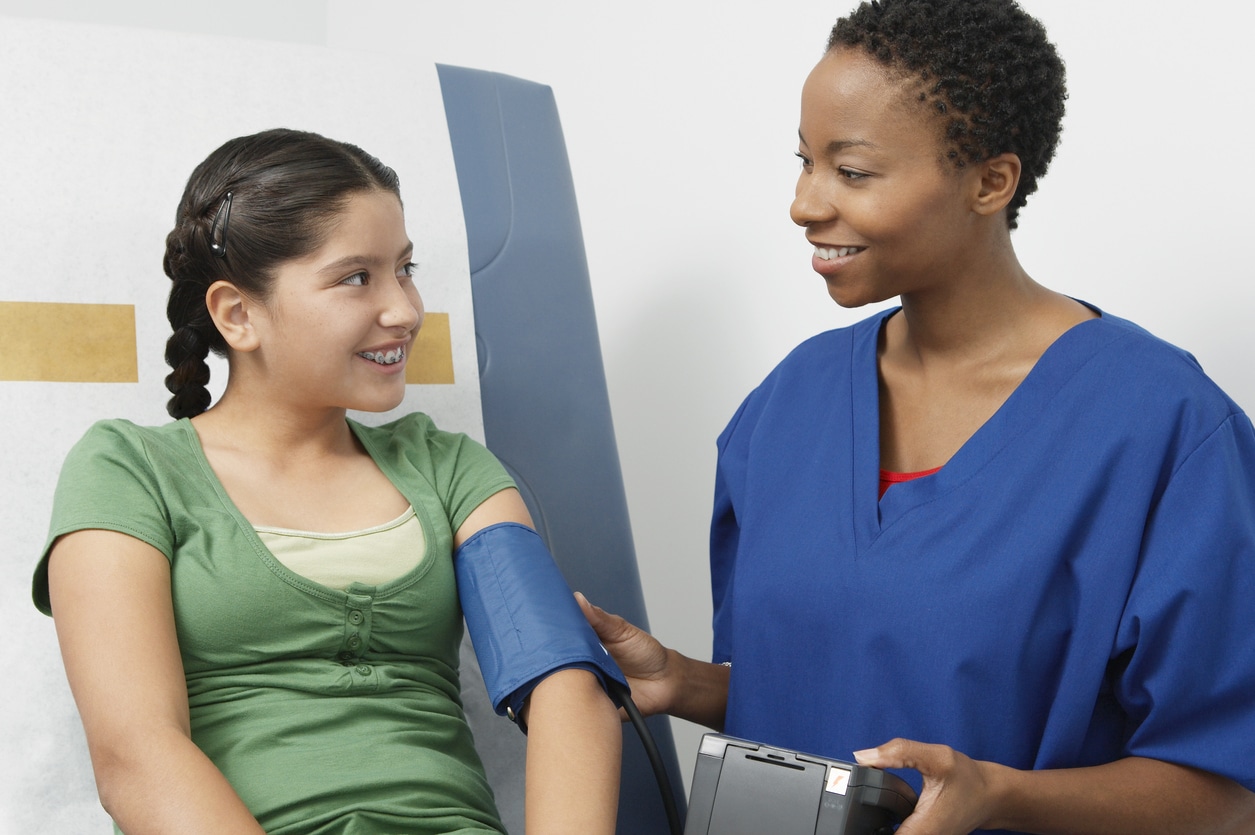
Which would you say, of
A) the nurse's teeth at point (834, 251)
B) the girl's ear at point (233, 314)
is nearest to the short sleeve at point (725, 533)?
the nurse's teeth at point (834, 251)

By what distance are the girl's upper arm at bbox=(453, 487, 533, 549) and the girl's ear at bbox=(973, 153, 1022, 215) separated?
20.5 inches

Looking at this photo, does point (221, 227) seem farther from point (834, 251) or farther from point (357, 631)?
point (834, 251)

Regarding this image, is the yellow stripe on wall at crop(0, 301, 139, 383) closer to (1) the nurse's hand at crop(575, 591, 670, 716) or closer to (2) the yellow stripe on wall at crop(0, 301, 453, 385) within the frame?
(2) the yellow stripe on wall at crop(0, 301, 453, 385)

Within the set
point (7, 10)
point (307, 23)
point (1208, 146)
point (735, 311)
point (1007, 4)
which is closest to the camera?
point (1007, 4)

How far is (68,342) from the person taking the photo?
51.8 inches

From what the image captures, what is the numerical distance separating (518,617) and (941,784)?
407mm

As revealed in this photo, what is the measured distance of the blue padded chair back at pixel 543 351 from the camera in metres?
1.49

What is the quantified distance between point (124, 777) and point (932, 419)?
2.49 feet

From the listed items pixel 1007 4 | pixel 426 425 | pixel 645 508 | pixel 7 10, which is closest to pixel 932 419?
pixel 1007 4

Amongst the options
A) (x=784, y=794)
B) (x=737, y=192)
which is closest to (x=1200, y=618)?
(x=784, y=794)

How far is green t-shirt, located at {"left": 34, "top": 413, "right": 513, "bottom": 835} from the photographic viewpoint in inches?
39.4

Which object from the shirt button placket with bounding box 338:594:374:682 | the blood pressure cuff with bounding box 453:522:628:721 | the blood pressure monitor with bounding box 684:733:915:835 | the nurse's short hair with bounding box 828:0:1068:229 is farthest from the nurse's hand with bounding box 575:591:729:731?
the nurse's short hair with bounding box 828:0:1068:229

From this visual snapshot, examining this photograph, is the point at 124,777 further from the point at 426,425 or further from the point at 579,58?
the point at 579,58

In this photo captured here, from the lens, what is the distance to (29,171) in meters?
1.34
